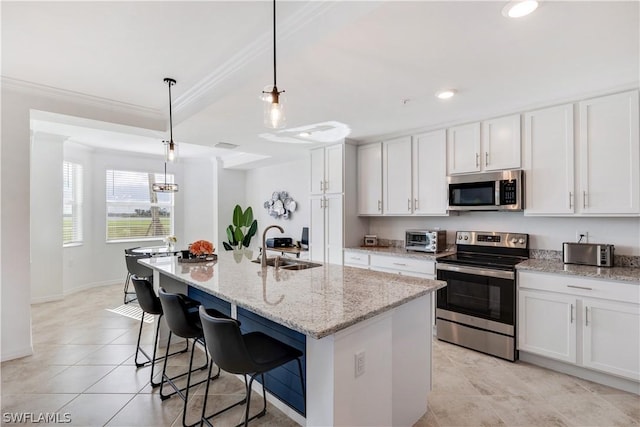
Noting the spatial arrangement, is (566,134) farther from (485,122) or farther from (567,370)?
(567,370)

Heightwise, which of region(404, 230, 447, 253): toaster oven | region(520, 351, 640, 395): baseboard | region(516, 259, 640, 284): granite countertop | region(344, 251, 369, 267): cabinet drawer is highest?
region(404, 230, 447, 253): toaster oven

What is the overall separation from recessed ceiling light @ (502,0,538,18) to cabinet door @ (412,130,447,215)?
6.67 ft

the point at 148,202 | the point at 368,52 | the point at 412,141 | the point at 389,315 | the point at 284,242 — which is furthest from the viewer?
the point at 148,202

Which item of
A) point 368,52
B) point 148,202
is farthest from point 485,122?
point 148,202

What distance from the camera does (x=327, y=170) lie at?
14.9 feet

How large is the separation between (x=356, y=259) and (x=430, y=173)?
1454 mm

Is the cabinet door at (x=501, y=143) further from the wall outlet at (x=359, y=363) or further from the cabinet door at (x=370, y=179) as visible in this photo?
the wall outlet at (x=359, y=363)

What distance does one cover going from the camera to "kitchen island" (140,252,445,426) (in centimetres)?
141

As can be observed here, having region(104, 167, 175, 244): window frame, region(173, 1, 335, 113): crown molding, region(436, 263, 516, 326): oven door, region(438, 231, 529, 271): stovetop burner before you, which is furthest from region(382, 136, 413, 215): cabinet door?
region(104, 167, 175, 244): window frame

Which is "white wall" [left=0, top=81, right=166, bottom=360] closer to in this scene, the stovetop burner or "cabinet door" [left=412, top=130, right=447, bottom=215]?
"cabinet door" [left=412, top=130, right=447, bottom=215]

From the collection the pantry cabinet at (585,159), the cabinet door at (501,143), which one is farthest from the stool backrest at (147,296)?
the pantry cabinet at (585,159)

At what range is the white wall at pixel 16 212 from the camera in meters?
2.88

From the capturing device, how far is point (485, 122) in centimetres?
335

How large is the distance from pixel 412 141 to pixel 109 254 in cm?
597
